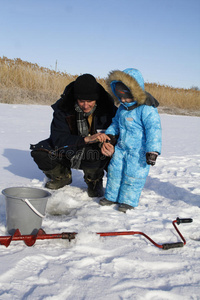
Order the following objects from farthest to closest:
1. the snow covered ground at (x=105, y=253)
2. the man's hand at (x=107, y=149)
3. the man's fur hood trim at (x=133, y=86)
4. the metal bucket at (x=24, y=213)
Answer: the man's hand at (x=107, y=149)
the man's fur hood trim at (x=133, y=86)
the metal bucket at (x=24, y=213)
the snow covered ground at (x=105, y=253)

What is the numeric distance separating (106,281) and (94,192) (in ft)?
4.77

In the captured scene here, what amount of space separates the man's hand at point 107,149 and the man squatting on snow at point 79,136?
106 mm

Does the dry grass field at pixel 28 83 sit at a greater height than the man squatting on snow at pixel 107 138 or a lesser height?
greater

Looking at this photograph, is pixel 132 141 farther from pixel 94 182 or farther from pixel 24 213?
pixel 24 213

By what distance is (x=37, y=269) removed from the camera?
5.14 feet

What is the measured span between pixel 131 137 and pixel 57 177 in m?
0.93

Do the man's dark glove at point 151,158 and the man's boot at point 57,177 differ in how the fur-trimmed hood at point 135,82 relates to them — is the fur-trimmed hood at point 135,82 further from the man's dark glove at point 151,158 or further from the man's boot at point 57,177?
the man's boot at point 57,177

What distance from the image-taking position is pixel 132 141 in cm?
259

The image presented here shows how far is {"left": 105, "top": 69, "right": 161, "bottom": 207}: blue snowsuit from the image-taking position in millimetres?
2461

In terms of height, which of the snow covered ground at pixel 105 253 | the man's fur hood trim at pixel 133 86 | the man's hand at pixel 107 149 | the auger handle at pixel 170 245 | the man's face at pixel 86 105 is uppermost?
the man's fur hood trim at pixel 133 86

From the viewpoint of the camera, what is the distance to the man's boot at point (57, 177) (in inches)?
119

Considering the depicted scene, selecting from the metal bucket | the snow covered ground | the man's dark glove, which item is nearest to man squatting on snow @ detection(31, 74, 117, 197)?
the snow covered ground

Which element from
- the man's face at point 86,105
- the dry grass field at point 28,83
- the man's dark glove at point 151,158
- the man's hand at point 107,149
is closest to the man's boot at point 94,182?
the man's hand at point 107,149

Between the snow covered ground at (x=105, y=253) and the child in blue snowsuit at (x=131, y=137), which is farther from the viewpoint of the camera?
the child in blue snowsuit at (x=131, y=137)
